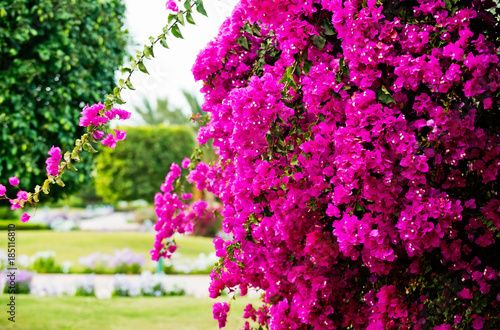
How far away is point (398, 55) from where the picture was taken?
2.31 meters

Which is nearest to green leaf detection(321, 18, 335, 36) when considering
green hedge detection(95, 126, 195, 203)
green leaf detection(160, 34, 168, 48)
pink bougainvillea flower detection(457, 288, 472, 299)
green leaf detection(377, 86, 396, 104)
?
green leaf detection(377, 86, 396, 104)

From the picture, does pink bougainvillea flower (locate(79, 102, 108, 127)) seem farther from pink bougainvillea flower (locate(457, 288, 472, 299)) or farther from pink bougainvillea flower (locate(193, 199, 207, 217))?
pink bougainvillea flower (locate(457, 288, 472, 299))

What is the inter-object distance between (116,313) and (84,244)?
25.2ft

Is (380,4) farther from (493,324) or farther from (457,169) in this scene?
(493,324)

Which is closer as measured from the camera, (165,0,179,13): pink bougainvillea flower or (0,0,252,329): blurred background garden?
(165,0,179,13): pink bougainvillea flower

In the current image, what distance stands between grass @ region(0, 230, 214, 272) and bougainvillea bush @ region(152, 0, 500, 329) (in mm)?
9910

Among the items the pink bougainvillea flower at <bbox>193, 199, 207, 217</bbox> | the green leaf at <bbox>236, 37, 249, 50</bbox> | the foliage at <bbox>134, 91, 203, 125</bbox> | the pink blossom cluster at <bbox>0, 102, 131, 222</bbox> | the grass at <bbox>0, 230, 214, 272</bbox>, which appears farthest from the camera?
the foliage at <bbox>134, 91, 203, 125</bbox>

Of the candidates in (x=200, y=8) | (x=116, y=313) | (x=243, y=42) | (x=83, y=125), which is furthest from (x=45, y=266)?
(x=200, y=8)

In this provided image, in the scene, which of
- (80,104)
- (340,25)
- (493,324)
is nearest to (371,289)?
(493,324)

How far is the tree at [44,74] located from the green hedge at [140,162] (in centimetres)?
988

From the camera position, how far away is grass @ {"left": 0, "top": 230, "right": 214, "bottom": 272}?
12.6 metres

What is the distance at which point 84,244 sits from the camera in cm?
1359

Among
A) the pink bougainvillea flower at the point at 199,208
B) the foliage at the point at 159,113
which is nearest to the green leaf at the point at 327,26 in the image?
the pink bougainvillea flower at the point at 199,208

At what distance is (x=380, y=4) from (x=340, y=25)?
0.23 m
